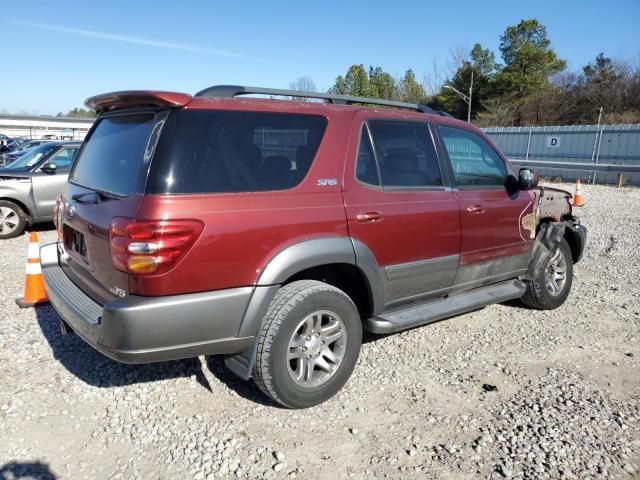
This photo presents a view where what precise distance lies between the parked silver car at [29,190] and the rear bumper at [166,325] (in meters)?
6.56

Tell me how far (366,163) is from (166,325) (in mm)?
1709

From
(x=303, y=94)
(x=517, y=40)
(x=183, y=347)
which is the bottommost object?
(x=183, y=347)

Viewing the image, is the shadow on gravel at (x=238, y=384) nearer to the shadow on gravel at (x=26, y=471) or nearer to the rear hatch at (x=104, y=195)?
the rear hatch at (x=104, y=195)

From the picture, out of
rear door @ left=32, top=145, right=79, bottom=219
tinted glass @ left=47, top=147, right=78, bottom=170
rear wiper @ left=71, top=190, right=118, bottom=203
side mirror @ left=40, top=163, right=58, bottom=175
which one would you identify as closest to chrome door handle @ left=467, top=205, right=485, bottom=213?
rear wiper @ left=71, top=190, right=118, bottom=203

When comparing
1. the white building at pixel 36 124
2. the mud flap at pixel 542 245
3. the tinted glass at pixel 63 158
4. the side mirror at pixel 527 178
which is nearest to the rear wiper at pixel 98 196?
the side mirror at pixel 527 178

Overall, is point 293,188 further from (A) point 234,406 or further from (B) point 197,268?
(A) point 234,406

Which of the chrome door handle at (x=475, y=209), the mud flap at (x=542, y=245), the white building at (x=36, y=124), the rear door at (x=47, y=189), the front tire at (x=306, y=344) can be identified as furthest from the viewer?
the white building at (x=36, y=124)

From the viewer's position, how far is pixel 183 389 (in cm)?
341

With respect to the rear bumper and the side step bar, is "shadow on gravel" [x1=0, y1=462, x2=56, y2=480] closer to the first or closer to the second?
the rear bumper

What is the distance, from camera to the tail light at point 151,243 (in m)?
2.51

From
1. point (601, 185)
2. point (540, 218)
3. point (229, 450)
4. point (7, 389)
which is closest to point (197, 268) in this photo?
point (229, 450)

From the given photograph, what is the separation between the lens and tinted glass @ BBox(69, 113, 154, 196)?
2785 mm

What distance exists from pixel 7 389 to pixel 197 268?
1.88 metres

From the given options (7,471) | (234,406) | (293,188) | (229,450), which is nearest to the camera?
(7,471)
